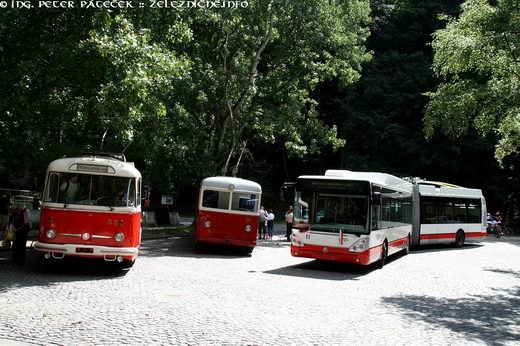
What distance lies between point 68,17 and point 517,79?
504 inches

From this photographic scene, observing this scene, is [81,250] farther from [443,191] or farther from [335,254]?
[443,191]

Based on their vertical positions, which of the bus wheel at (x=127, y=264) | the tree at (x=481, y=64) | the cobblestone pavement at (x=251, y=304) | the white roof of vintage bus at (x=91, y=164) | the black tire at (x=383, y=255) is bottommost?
the cobblestone pavement at (x=251, y=304)

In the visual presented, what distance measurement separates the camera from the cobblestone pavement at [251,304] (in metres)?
7.86

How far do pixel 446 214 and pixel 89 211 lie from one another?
755 inches

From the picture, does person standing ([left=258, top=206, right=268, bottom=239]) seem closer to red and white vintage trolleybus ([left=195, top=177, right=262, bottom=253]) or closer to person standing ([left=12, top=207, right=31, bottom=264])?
red and white vintage trolleybus ([left=195, top=177, right=262, bottom=253])

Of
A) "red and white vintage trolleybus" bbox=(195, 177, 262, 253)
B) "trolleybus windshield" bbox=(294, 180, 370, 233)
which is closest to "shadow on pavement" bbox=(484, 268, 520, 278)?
Answer: "trolleybus windshield" bbox=(294, 180, 370, 233)

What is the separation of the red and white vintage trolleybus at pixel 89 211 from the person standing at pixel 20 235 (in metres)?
1.87

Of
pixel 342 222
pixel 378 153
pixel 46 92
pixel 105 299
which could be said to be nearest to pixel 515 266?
pixel 342 222

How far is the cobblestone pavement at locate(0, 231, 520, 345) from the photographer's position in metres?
7.86

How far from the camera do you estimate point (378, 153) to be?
47.0 m

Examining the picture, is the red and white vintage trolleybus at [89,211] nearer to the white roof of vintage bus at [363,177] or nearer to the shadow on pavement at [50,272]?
the shadow on pavement at [50,272]

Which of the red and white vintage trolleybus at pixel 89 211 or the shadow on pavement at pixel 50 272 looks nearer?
the shadow on pavement at pixel 50 272

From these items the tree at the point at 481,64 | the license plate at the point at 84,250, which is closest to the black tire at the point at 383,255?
the tree at the point at 481,64

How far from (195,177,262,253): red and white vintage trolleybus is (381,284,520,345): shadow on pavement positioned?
333 inches
